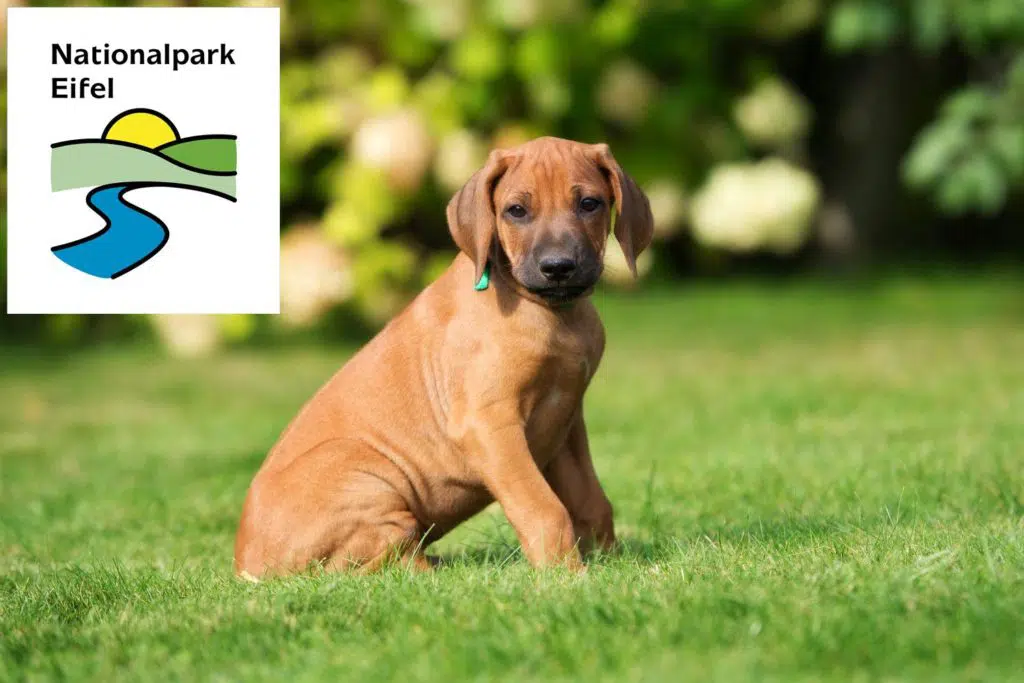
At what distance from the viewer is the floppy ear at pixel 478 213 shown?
15.8ft

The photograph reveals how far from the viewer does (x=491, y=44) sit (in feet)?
41.9

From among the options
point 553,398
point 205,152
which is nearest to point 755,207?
point 205,152

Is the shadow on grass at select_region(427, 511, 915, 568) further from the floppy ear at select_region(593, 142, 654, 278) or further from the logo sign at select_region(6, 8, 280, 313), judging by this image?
the logo sign at select_region(6, 8, 280, 313)

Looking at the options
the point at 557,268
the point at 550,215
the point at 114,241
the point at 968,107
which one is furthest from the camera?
the point at 968,107

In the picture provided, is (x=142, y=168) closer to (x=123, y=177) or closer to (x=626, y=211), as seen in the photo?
(x=123, y=177)

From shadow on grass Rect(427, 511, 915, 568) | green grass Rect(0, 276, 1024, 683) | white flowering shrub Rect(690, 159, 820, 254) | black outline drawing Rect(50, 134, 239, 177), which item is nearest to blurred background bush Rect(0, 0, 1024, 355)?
white flowering shrub Rect(690, 159, 820, 254)

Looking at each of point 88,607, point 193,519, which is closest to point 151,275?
point 193,519

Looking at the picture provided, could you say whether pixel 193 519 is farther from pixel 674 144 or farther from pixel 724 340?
pixel 674 144

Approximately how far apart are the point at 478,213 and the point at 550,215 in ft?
0.83

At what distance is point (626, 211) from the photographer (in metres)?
4.94

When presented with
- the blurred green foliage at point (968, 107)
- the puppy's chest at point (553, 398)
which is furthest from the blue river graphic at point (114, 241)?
the blurred green foliage at point (968, 107)

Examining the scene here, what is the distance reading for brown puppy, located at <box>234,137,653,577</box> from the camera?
15.6 feet

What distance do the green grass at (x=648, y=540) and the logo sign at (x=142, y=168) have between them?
114cm

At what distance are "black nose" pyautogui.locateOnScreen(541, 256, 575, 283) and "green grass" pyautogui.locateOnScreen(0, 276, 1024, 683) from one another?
912 millimetres
